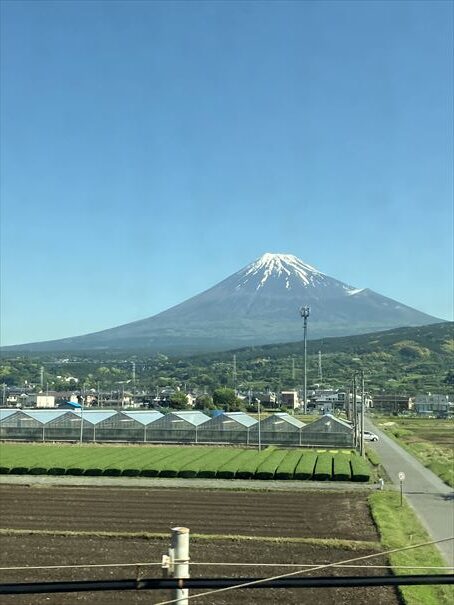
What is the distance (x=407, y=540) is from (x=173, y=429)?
3125 cm

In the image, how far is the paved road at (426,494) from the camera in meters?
19.9

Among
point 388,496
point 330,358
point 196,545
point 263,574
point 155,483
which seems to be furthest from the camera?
point 330,358

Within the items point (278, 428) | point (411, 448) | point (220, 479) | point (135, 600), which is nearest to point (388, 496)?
point (220, 479)

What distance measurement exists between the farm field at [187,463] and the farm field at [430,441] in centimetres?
401

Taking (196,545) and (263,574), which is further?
(196,545)

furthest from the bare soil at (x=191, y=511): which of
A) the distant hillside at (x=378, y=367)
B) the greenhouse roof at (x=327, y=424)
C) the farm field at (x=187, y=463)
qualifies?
the distant hillside at (x=378, y=367)

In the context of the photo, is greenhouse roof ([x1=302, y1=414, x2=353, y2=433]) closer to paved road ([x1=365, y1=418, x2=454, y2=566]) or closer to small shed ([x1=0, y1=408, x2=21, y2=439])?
paved road ([x1=365, y1=418, x2=454, y2=566])

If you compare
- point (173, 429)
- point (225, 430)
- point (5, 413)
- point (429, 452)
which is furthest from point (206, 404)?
point (429, 452)

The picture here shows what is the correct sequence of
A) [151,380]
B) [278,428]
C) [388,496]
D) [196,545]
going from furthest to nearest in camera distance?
[151,380]
[278,428]
[388,496]
[196,545]

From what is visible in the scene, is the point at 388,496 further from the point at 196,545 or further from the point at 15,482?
the point at 15,482

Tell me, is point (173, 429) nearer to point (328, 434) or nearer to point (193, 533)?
point (328, 434)

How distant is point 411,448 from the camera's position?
48.5 metres

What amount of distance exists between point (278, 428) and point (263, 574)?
31.2 m

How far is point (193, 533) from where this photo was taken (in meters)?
18.9
